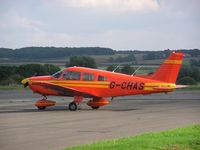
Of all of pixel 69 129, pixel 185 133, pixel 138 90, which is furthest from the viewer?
pixel 138 90

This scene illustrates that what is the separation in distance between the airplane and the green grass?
12.2 meters

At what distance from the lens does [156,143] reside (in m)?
12.6

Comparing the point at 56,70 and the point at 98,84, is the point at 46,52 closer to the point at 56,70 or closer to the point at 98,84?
the point at 56,70

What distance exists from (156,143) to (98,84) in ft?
47.7

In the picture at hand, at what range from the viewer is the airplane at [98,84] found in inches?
1048

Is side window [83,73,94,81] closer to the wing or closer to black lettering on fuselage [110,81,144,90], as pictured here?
the wing

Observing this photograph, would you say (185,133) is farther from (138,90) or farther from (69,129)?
(138,90)

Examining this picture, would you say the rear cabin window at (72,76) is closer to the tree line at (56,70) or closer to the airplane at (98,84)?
the airplane at (98,84)

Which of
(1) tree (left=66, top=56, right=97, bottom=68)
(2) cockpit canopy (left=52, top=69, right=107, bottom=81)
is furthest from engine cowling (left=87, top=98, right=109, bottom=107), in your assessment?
(1) tree (left=66, top=56, right=97, bottom=68)

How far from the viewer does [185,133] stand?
575 inches

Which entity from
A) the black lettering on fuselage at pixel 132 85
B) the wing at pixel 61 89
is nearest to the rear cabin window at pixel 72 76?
the wing at pixel 61 89

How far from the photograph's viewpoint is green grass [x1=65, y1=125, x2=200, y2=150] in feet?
39.4

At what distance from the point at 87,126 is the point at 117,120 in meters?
2.53

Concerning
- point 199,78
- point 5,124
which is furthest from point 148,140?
A: point 199,78
